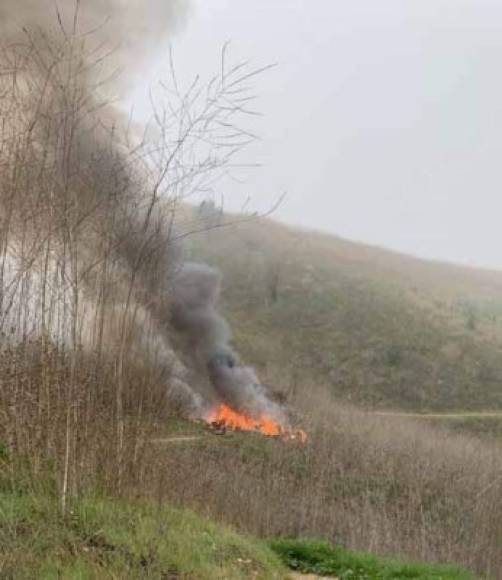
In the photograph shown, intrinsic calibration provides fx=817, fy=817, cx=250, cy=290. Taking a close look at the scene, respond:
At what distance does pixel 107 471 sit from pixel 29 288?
6.88 ft

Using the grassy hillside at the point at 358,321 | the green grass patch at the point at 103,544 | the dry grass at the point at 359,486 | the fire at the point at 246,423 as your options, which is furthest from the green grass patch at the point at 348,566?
the grassy hillside at the point at 358,321

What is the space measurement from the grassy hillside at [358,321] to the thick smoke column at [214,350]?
7107 mm

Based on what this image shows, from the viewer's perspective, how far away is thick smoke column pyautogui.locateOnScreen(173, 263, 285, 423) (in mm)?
40562

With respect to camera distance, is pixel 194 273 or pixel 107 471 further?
pixel 194 273

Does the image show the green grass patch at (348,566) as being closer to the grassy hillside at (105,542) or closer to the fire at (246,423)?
the grassy hillside at (105,542)

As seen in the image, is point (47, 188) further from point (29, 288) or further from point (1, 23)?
point (1, 23)

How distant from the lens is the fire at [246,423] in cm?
3547

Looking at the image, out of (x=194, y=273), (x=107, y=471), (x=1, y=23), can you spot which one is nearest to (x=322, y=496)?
(x=1, y=23)

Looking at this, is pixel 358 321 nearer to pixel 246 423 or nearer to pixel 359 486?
pixel 246 423

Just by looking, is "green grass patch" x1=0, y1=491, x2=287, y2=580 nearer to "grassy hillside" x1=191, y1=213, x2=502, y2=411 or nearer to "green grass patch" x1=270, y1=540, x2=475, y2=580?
"green grass patch" x1=270, y1=540, x2=475, y2=580

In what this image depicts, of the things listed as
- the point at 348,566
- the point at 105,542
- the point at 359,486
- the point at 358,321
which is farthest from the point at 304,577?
the point at 358,321

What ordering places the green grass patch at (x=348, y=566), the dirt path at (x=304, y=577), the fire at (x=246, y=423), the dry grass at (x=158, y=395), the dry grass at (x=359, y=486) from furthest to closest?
the fire at (x=246, y=423), the dry grass at (x=359, y=486), the green grass patch at (x=348, y=566), the dirt path at (x=304, y=577), the dry grass at (x=158, y=395)

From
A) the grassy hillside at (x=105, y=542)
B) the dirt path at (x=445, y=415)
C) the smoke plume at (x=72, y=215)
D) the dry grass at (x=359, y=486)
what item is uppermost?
the smoke plume at (x=72, y=215)

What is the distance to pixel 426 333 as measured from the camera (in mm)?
60625
